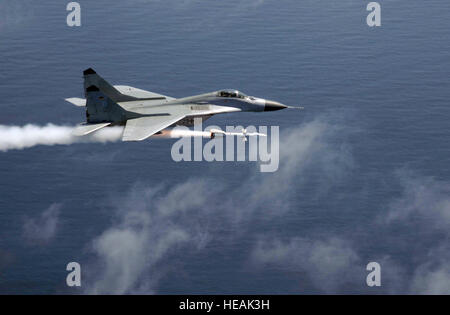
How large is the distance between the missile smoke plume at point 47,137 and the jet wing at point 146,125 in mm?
3812

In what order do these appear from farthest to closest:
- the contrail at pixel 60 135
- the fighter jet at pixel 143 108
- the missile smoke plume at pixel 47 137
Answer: the missile smoke plume at pixel 47 137 → the contrail at pixel 60 135 → the fighter jet at pixel 143 108

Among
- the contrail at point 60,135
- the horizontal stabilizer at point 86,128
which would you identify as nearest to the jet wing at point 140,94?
the contrail at point 60,135

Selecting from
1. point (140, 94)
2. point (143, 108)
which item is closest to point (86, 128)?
point (143, 108)

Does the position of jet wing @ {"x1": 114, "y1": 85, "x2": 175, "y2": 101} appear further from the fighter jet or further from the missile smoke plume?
the missile smoke plume

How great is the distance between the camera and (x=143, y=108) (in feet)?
361

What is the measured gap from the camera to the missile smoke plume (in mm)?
111062

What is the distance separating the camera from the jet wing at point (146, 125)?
333ft

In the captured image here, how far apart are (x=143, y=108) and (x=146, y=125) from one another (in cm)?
590

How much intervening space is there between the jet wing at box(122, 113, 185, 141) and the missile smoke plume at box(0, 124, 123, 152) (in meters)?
3.81

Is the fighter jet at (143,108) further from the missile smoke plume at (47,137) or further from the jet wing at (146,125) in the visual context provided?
the missile smoke plume at (47,137)

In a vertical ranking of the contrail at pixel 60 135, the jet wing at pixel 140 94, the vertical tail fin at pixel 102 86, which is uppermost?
the jet wing at pixel 140 94
